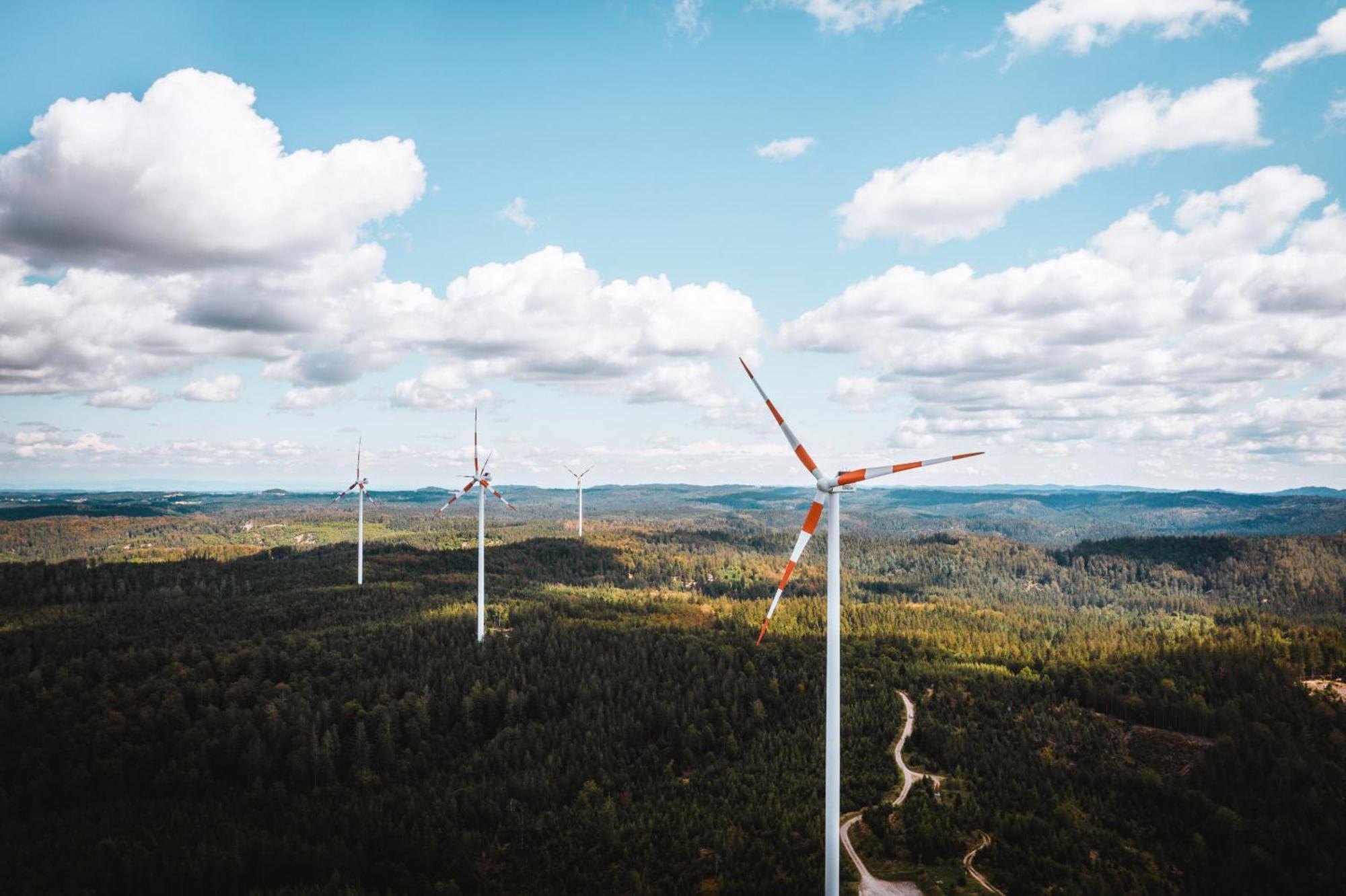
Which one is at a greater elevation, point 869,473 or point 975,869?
point 869,473

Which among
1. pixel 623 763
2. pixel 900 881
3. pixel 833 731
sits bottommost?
pixel 623 763

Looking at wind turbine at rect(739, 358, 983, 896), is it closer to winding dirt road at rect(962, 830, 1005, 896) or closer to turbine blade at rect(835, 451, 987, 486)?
turbine blade at rect(835, 451, 987, 486)

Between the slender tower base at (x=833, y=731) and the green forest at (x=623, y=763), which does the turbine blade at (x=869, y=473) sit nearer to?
the slender tower base at (x=833, y=731)

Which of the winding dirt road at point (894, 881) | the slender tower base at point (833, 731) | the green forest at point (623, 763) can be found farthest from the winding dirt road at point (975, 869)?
the slender tower base at point (833, 731)

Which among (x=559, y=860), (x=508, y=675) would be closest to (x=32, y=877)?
(x=559, y=860)

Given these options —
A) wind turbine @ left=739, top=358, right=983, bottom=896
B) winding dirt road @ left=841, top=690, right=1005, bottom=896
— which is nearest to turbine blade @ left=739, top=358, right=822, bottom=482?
wind turbine @ left=739, top=358, right=983, bottom=896

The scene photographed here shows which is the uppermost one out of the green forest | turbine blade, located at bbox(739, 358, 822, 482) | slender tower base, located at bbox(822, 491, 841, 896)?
turbine blade, located at bbox(739, 358, 822, 482)

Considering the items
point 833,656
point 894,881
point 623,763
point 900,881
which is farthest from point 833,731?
point 623,763

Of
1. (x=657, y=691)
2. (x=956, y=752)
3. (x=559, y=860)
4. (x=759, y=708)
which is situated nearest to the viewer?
(x=559, y=860)

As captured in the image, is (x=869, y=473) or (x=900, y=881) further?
(x=900, y=881)

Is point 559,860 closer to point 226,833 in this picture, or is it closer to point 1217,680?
point 226,833

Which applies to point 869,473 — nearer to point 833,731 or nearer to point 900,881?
point 833,731
